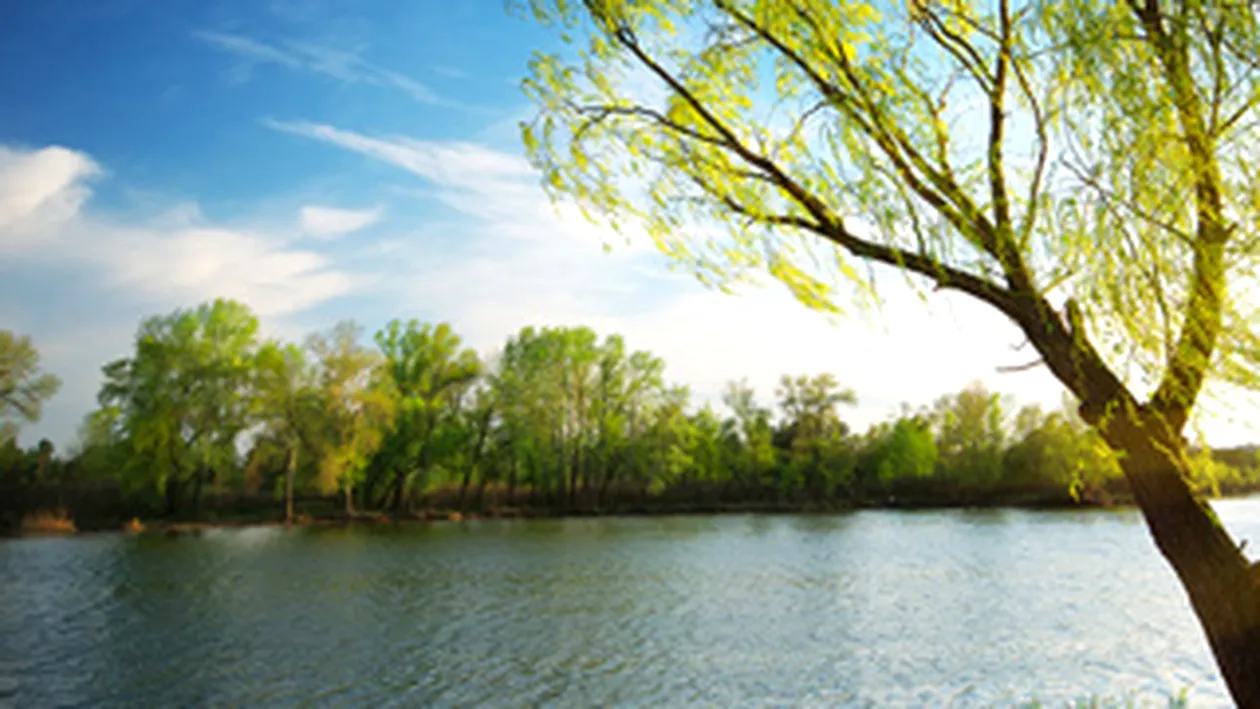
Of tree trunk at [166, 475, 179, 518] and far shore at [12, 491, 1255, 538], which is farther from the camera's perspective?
tree trunk at [166, 475, 179, 518]

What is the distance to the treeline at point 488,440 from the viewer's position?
155 ft

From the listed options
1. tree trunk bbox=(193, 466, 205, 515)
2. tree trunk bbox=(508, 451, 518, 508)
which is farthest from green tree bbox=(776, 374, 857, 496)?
tree trunk bbox=(193, 466, 205, 515)

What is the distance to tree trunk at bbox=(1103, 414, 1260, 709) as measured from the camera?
4566mm

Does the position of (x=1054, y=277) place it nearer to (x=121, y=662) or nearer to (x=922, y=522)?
(x=121, y=662)

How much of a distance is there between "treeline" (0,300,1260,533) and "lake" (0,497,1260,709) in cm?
1434

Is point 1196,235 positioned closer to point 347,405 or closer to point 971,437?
point 347,405

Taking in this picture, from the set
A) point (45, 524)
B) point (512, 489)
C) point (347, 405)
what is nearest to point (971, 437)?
point (512, 489)

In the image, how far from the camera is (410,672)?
12.4m

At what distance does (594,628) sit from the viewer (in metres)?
16.0

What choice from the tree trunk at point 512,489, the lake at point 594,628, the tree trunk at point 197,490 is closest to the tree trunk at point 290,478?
the tree trunk at point 197,490

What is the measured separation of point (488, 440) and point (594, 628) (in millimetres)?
45999

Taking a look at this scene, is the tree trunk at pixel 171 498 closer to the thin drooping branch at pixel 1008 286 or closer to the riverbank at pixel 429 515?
the riverbank at pixel 429 515

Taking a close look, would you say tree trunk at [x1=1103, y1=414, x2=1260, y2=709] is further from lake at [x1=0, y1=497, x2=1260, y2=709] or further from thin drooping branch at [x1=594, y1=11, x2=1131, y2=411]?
lake at [x1=0, y1=497, x2=1260, y2=709]

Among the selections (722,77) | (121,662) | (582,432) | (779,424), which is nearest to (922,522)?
(582,432)
